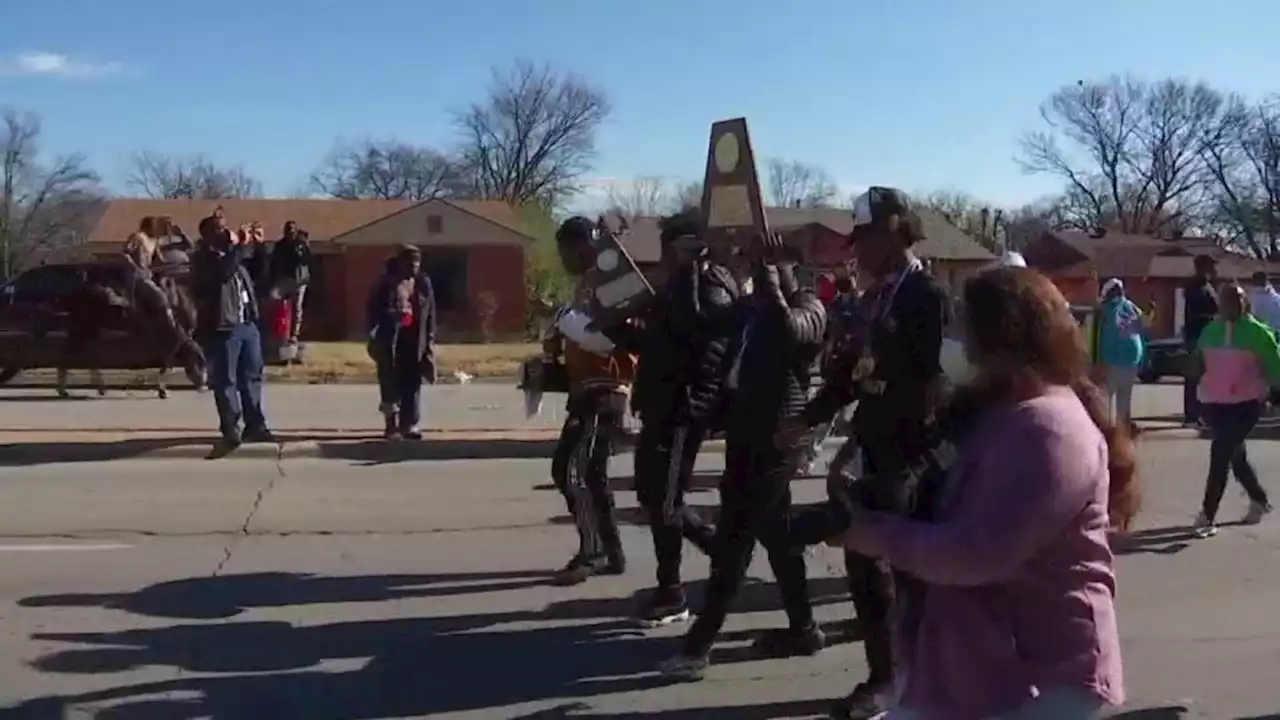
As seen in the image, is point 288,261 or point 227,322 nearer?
point 227,322

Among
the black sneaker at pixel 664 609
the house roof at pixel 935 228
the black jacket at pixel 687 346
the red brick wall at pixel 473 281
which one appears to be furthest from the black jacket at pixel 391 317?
the house roof at pixel 935 228

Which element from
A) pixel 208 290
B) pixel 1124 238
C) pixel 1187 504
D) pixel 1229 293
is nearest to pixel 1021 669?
pixel 1229 293

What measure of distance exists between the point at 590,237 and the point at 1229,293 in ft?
14.8

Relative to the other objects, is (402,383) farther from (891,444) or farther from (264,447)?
Result: (891,444)

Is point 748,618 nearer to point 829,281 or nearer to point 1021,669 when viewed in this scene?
point 1021,669

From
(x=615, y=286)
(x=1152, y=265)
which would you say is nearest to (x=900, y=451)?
(x=615, y=286)

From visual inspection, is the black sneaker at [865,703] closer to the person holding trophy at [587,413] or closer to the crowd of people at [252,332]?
the person holding trophy at [587,413]

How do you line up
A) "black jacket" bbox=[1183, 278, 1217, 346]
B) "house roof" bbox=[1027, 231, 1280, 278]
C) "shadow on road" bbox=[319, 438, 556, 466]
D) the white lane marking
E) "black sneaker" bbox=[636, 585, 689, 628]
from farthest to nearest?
"house roof" bbox=[1027, 231, 1280, 278], "black jacket" bbox=[1183, 278, 1217, 346], "shadow on road" bbox=[319, 438, 556, 466], the white lane marking, "black sneaker" bbox=[636, 585, 689, 628]

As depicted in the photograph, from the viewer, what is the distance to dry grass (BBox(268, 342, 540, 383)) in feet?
74.4

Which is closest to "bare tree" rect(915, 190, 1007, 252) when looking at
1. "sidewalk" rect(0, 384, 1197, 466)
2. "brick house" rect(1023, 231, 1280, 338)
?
"brick house" rect(1023, 231, 1280, 338)

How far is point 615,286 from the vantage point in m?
6.74

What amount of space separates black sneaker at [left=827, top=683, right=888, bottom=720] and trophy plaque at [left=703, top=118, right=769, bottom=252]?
174 centimetres

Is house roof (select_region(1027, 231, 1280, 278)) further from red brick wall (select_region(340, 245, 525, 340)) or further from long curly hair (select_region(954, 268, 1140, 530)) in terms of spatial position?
long curly hair (select_region(954, 268, 1140, 530))

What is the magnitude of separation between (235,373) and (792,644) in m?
7.00
